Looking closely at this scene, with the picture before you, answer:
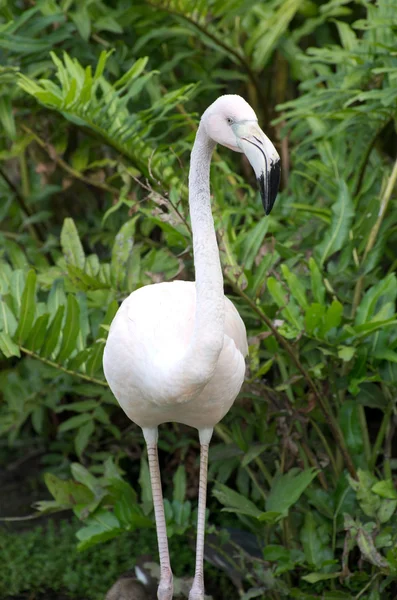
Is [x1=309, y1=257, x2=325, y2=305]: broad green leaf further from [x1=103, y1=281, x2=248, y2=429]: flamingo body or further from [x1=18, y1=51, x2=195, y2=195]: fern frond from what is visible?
[x1=18, y1=51, x2=195, y2=195]: fern frond

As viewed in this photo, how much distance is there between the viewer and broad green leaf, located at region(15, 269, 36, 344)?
302 centimetres

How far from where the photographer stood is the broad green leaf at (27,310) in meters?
3.02

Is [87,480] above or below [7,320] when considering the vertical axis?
below

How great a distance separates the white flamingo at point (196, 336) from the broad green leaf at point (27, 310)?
51 cm

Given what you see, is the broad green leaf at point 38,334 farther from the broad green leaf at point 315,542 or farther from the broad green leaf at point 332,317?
the broad green leaf at point 315,542

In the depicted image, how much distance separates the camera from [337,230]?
3.22 m

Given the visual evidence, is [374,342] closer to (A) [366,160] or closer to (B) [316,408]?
(B) [316,408]

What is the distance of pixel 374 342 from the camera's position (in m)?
3.09

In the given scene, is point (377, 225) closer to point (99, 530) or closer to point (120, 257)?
point (120, 257)

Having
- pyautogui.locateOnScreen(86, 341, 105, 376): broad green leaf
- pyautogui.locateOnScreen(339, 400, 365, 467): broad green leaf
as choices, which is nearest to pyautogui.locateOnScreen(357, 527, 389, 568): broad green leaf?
pyautogui.locateOnScreen(339, 400, 365, 467): broad green leaf

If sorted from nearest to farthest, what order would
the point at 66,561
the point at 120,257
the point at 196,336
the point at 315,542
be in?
the point at 196,336 → the point at 315,542 → the point at 120,257 → the point at 66,561

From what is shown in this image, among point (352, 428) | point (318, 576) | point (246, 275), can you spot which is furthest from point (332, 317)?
point (318, 576)

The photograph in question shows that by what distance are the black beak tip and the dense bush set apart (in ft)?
1.84

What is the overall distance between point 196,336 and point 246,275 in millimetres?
797
